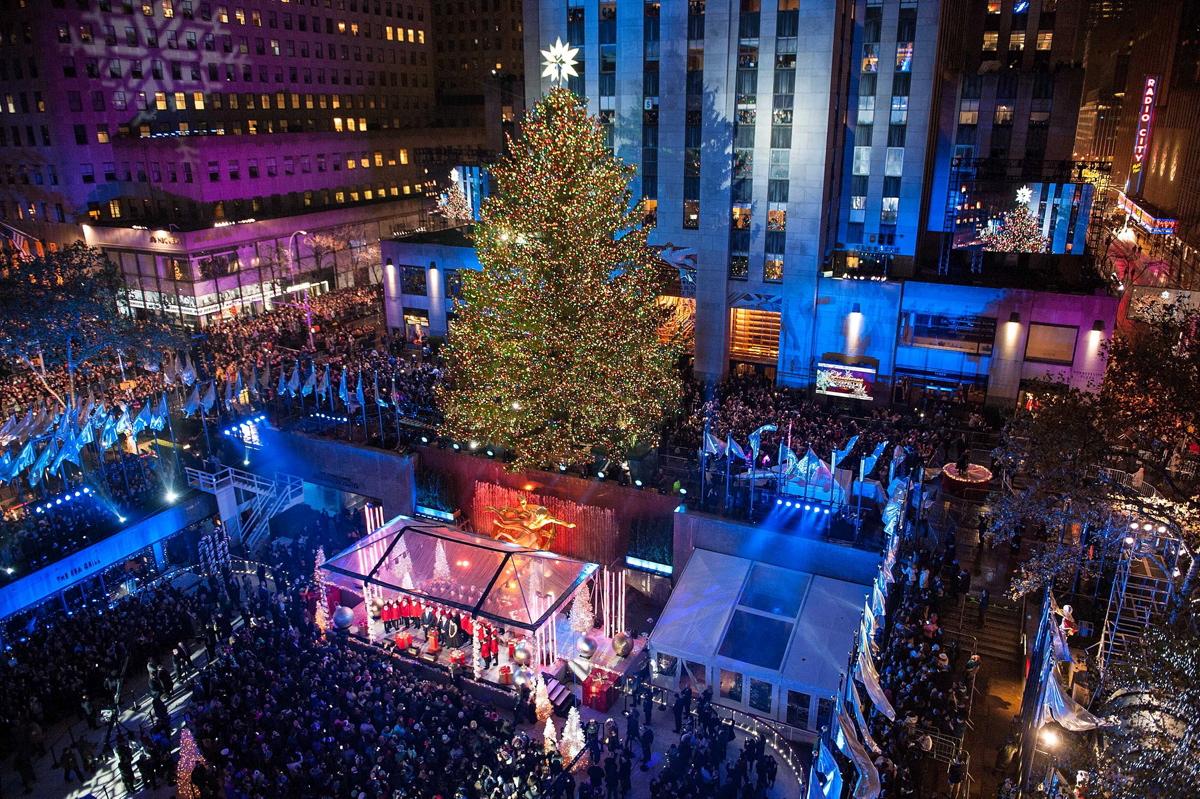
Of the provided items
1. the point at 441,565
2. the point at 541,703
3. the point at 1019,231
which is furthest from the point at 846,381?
the point at 541,703

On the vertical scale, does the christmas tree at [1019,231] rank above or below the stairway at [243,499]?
above

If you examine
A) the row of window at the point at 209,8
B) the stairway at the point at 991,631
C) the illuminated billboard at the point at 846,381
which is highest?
the row of window at the point at 209,8

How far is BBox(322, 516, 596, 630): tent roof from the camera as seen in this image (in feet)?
71.1

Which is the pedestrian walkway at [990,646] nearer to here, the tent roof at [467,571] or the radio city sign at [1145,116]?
the tent roof at [467,571]

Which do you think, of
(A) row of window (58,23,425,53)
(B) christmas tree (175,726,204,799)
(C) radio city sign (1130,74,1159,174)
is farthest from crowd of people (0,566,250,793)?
(C) radio city sign (1130,74,1159,174)

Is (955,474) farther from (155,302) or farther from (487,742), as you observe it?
(155,302)

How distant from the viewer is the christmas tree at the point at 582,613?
22984mm

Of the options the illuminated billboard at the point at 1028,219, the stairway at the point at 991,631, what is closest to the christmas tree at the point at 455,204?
the illuminated billboard at the point at 1028,219

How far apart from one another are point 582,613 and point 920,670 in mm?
9956

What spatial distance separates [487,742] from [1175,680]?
43.0ft

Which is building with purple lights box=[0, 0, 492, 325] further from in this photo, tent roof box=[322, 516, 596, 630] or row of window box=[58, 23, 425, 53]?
tent roof box=[322, 516, 596, 630]

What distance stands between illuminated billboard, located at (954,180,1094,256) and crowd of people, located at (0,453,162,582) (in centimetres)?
3801

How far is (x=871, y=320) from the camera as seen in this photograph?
36031mm

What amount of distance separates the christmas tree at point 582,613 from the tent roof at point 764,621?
270 centimetres
